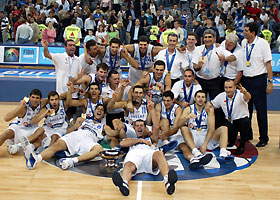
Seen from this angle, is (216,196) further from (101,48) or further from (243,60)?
(101,48)

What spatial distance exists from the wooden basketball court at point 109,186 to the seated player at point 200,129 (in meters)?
0.76

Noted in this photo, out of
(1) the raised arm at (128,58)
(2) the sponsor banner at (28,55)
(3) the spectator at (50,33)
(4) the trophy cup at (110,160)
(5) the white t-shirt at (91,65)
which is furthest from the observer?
(3) the spectator at (50,33)

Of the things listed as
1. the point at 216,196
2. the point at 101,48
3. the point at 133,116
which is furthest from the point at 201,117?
the point at 101,48

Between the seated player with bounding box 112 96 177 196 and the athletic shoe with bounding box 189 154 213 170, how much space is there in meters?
0.53

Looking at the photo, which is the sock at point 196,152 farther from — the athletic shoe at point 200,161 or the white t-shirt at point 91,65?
the white t-shirt at point 91,65

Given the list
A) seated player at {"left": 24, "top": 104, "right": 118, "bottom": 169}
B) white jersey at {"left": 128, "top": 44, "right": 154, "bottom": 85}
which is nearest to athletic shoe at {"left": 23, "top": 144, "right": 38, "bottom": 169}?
seated player at {"left": 24, "top": 104, "right": 118, "bottom": 169}

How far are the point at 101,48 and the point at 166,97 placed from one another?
74.7 inches

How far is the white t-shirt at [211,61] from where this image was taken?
26.1 ft

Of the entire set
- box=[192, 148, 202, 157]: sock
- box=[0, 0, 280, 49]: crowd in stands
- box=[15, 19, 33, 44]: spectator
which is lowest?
box=[192, 148, 202, 157]: sock

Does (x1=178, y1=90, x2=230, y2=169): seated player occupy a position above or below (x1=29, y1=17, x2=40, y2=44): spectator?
below

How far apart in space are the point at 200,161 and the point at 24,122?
119 inches

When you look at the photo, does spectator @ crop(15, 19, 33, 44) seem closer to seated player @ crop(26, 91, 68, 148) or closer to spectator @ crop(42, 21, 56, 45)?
spectator @ crop(42, 21, 56, 45)

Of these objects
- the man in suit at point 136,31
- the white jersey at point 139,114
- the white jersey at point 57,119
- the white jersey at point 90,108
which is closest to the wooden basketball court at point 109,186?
the white jersey at point 57,119

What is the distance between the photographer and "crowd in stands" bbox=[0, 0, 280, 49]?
54.5 ft
